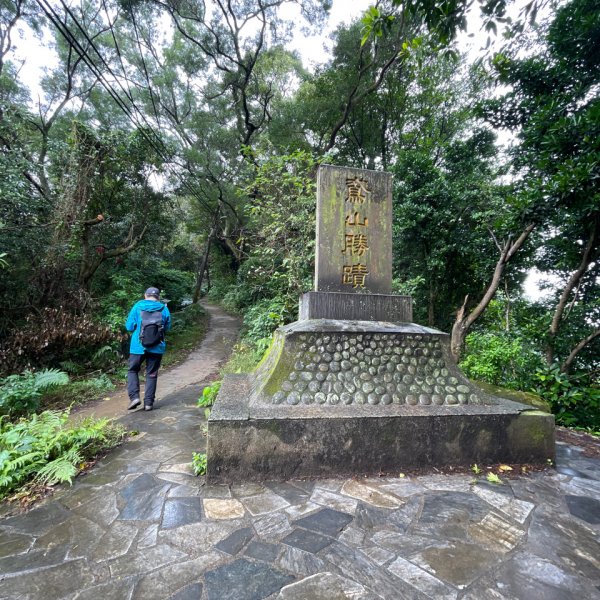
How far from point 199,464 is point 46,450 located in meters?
1.46

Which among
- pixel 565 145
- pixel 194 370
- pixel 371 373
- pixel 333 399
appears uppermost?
pixel 565 145

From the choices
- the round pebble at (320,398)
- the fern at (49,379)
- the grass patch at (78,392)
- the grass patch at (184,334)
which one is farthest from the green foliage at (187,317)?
the round pebble at (320,398)

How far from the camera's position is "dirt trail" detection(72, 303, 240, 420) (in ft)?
16.9

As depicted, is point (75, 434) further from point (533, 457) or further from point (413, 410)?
point (533, 457)

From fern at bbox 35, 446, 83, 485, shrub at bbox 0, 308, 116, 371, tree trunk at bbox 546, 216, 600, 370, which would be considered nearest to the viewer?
fern at bbox 35, 446, 83, 485

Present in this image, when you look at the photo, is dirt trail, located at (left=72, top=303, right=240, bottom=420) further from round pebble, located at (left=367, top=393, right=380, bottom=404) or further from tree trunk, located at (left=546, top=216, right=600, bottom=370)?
tree trunk, located at (left=546, top=216, right=600, bottom=370)

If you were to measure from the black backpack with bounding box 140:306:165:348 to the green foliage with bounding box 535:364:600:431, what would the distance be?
581 cm

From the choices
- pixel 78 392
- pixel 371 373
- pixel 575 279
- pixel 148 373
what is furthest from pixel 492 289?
pixel 78 392

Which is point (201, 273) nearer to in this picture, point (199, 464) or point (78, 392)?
point (78, 392)

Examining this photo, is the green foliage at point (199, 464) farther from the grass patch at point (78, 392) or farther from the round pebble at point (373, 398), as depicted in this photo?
the grass patch at point (78, 392)

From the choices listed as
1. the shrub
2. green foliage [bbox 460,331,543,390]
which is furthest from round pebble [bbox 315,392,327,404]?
the shrub

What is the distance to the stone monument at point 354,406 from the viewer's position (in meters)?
2.77

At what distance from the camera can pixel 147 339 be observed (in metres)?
4.40

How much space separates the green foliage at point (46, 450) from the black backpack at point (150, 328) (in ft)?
3.92
